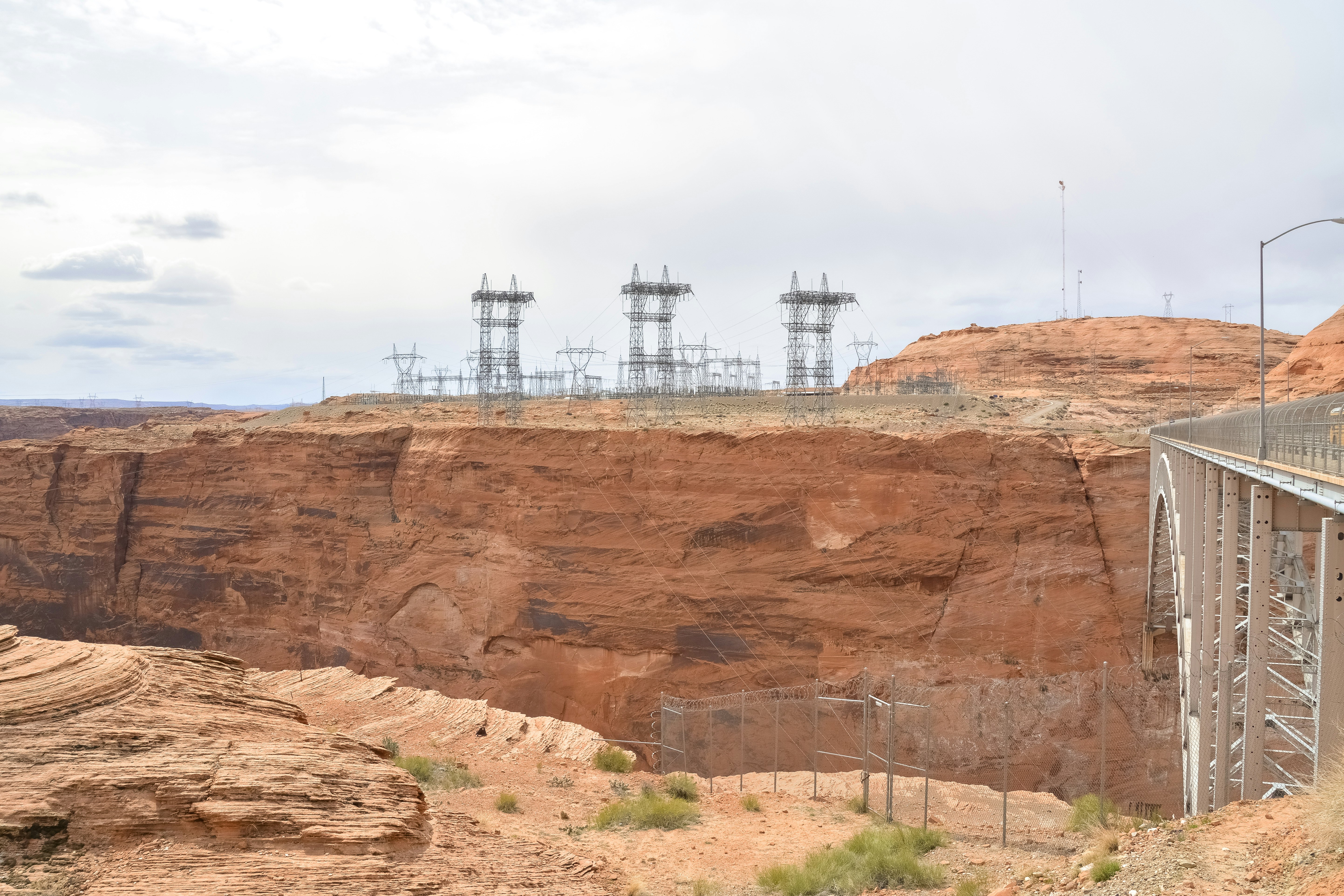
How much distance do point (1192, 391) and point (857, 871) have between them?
43.3m

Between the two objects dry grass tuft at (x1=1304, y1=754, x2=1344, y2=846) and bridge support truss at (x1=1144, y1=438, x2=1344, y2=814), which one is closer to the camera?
dry grass tuft at (x1=1304, y1=754, x2=1344, y2=846)

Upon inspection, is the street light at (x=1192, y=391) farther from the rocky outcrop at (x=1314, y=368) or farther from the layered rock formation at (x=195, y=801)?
the layered rock formation at (x=195, y=801)

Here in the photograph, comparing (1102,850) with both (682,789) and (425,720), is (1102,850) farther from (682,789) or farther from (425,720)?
(425,720)

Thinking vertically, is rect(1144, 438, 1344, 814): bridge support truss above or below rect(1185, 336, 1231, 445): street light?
below

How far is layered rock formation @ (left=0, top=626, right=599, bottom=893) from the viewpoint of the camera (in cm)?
907

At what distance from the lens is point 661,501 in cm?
3800

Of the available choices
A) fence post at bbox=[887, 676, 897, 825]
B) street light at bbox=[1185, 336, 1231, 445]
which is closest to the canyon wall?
street light at bbox=[1185, 336, 1231, 445]

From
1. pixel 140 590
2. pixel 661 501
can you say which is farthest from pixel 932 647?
pixel 140 590

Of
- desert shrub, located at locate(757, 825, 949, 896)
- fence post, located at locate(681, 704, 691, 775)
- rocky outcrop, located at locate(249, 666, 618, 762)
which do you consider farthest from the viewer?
fence post, located at locate(681, 704, 691, 775)

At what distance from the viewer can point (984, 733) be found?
3200 centimetres

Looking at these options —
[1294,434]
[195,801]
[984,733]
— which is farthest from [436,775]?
[984,733]

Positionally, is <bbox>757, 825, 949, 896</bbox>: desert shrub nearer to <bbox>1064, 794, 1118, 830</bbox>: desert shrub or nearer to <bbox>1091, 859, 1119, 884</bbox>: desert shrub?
<bbox>1064, 794, 1118, 830</bbox>: desert shrub

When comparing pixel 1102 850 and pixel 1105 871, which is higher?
pixel 1105 871

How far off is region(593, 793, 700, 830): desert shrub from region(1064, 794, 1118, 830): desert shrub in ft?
23.0
